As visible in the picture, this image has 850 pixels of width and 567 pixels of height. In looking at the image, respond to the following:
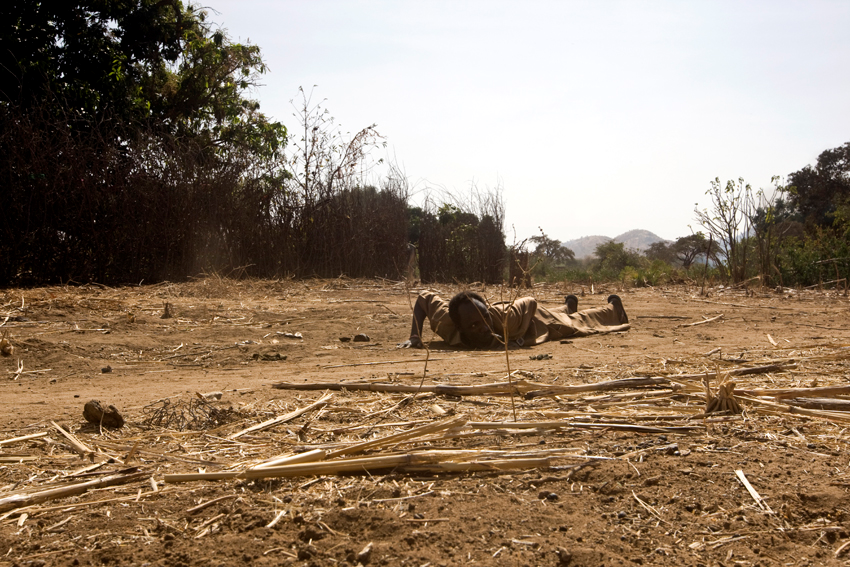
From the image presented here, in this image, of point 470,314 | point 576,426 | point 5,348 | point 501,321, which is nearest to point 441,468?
point 576,426

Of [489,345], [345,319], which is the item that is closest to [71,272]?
[345,319]

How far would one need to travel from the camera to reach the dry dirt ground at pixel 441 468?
1.58 m

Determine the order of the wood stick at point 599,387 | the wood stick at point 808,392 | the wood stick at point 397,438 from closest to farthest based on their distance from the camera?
the wood stick at point 397,438 → the wood stick at point 808,392 → the wood stick at point 599,387

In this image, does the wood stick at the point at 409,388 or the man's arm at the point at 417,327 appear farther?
the man's arm at the point at 417,327

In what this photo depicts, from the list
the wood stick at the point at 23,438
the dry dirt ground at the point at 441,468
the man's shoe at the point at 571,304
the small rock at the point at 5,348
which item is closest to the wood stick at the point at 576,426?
the dry dirt ground at the point at 441,468

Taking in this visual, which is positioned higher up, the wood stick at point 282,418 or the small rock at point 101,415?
the small rock at point 101,415

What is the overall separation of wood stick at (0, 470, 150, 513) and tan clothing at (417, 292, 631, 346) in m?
3.75

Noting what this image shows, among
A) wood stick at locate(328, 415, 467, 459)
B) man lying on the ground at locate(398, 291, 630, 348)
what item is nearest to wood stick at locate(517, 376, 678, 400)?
wood stick at locate(328, 415, 467, 459)

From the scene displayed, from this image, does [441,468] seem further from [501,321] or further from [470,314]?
[501,321]

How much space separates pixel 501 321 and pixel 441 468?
12.1 feet

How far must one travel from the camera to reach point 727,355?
14.5ft

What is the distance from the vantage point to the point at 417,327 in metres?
5.78

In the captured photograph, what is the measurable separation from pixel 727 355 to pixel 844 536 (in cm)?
301

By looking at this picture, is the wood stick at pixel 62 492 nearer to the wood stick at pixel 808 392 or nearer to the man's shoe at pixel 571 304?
the wood stick at pixel 808 392
